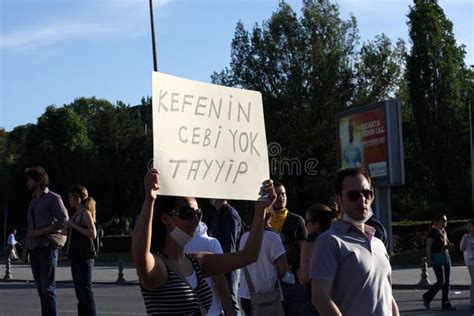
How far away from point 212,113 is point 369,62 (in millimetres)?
51151

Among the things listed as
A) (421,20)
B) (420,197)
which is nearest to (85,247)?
(420,197)

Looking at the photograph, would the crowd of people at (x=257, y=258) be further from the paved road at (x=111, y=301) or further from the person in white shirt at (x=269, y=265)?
the paved road at (x=111, y=301)

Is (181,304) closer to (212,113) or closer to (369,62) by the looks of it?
(212,113)

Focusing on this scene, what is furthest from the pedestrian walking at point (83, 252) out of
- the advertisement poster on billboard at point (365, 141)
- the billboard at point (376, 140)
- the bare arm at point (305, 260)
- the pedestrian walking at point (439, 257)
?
the advertisement poster on billboard at point (365, 141)

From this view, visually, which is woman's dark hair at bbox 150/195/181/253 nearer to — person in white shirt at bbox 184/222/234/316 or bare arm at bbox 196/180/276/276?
bare arm at bbox 196/180/276/276

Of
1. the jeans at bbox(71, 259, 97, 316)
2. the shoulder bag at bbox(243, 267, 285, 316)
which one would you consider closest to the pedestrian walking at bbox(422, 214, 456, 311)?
the jeans at bbox(71, 259, 97, 316)

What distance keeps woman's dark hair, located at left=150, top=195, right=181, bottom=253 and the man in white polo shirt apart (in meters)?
0.89

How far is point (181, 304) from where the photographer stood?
435 centimetres

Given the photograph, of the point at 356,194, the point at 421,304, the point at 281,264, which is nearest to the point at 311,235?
the point at 281,264

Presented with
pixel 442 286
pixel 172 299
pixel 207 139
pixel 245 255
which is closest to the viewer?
pixel 172 299

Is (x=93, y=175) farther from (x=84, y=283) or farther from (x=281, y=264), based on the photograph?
(x=281, y=264)

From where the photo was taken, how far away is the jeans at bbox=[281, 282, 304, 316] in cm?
807

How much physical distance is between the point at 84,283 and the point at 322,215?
381cm

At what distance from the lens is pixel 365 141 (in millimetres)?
32562
